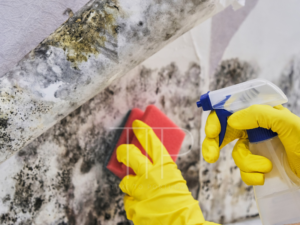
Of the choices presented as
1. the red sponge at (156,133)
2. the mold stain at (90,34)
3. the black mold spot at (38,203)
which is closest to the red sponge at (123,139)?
the red sponge at (156,133)

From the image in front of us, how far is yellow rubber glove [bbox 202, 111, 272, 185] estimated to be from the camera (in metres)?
0.50

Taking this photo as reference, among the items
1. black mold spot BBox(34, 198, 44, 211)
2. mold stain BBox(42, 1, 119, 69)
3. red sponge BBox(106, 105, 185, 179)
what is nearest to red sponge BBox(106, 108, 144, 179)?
red sponge BBox(106, 105, 185, 179)

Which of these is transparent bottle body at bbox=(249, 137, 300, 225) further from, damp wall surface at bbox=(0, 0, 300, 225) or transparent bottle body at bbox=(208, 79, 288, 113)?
damp wall surface at bbox=(0, 0, 300, 225)

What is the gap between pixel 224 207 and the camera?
102 cm

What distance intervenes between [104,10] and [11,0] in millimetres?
338

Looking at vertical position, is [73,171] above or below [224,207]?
above

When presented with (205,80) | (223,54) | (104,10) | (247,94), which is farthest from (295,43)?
(104,10)

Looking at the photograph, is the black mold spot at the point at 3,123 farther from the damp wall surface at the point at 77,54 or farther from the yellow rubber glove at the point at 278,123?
the yellow rubber glove at the point at 278,123

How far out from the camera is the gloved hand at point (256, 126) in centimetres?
47

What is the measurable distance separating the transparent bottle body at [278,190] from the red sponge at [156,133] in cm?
35

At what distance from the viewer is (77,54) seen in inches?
21.6

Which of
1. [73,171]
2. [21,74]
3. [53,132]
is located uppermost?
[21,74]

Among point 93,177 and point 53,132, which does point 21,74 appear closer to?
point 53,132

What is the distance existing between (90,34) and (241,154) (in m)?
0.47
